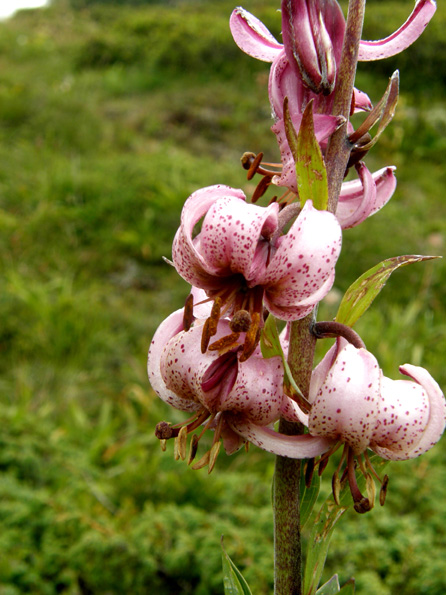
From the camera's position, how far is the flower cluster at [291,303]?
0.62 metres

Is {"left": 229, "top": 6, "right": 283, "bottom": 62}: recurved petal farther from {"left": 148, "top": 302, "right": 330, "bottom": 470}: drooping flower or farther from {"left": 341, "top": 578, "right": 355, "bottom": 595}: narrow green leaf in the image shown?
{"left": 341, "top": 578, "right": 355, "bottom": 595}: narrow green leaf

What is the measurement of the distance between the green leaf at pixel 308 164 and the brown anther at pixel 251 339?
128 mm

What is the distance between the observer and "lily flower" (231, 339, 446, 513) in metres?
0.62

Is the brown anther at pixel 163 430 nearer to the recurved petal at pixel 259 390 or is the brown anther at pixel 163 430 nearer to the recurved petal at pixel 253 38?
the recurved petal at pixel 259 390

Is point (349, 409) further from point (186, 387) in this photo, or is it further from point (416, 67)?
point (416, 67)

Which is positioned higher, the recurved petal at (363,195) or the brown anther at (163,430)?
the recurved petal at (363,195)

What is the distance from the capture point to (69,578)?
1.60 meters

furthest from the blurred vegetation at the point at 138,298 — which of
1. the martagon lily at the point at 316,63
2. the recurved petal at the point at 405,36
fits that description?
the recurved petal at the point at 405,36

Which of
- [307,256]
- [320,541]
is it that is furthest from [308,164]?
[320,541]

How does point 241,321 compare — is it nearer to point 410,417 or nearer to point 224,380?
point 224,380

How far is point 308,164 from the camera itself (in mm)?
633

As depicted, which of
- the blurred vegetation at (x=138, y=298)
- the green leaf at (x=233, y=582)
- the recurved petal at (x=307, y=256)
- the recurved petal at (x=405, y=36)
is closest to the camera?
the recurved petal at (x=307, y=256)

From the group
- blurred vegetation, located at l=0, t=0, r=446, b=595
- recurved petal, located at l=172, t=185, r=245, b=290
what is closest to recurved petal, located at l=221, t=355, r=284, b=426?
recurved petal, located at l=172, t=185, r=245, b=290

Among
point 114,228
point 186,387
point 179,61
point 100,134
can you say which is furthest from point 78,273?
point 179,61
